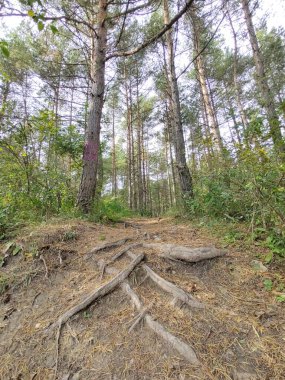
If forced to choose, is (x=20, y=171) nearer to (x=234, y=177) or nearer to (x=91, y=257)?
(x=91, y=257)

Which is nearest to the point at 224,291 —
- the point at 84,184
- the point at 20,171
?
the point at 84,184

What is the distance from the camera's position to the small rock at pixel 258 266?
2.34 m

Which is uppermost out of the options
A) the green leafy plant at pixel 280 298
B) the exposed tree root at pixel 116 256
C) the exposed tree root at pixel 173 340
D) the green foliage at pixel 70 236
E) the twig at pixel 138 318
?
the green foliage at pixel 70 236

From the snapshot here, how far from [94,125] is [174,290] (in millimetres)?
4210

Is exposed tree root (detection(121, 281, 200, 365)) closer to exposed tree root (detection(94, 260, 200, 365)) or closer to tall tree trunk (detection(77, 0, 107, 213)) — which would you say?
exposed tree root (detection(94, 260, 200, 365))

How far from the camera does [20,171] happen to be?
4410mm

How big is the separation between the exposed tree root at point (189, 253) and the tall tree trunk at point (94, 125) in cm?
264

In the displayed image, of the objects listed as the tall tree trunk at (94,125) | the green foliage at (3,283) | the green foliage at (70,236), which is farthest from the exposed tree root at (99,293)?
the tall tree trunk at (94,125)

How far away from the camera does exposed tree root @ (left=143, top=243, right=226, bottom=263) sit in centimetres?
247

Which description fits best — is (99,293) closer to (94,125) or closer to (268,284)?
(268,284)

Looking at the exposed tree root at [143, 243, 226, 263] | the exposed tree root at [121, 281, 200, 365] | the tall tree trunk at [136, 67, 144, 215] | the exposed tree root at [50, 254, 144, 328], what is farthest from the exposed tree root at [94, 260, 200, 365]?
the tall tree trunk at [136, 67, 144, 215]

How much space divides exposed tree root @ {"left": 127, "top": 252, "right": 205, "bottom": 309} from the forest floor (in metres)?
0.05

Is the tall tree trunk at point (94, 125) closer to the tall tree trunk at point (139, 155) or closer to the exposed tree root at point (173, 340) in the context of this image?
the exposed tree root at point (173, 340)

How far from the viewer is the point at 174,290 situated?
2033 mm
